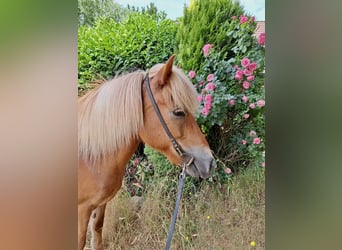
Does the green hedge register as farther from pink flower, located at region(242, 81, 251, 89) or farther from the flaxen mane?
pink flower, located at region(242, 81, 251, 89)

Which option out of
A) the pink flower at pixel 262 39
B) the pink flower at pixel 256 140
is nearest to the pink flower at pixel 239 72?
the pink flower at pixel 262 39

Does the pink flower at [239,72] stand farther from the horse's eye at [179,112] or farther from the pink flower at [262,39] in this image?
the horse's eye at [179,112]

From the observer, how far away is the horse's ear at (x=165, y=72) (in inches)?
45.0

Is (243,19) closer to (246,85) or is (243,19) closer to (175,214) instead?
(246,85)

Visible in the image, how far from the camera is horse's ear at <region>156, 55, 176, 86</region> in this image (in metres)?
1.14

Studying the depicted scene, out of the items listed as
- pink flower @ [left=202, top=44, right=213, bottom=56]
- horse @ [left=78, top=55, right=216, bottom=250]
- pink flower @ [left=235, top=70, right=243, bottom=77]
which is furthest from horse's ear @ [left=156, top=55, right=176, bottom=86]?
pink flower @ [left=235, top=70, right=243, bottom=77]

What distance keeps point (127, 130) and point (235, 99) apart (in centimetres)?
37

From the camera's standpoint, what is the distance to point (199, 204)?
1.20 m

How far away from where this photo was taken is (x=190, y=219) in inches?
47.0

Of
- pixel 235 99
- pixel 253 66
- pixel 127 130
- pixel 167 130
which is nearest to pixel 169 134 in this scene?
pixel 167 130

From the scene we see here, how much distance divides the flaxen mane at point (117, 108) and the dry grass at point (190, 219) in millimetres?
184
